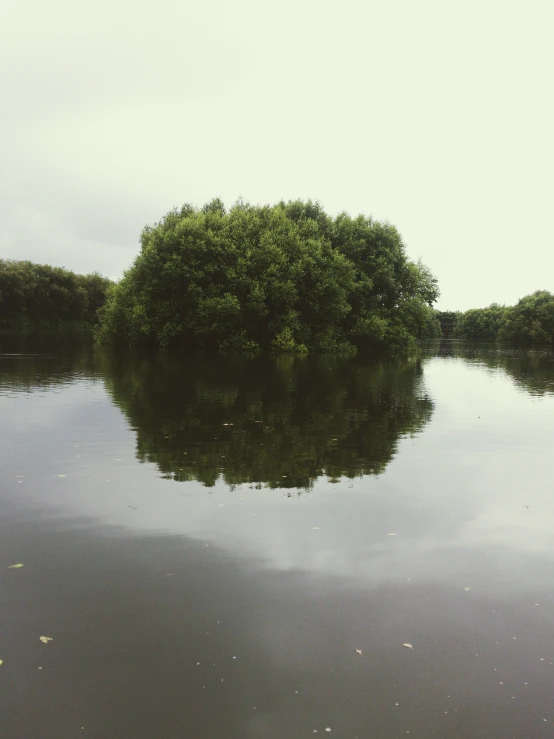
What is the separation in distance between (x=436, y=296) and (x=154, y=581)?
78.0 metres

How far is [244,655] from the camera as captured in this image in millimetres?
4930

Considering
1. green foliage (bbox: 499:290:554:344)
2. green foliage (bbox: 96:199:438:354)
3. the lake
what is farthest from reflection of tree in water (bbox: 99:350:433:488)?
green foliage (bbox: 499:290:554:344)

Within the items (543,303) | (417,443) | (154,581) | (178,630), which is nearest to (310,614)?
(178,630)

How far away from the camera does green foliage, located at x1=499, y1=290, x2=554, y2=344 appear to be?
141m

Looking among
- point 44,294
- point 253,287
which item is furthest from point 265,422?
point 44,294

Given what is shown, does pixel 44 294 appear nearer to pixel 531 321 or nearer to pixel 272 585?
pixel 531 321

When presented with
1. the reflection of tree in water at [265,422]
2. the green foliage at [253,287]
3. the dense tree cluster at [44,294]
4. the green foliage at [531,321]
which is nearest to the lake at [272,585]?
the reflection of tree in water at [265,422]

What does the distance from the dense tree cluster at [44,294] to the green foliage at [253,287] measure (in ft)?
209

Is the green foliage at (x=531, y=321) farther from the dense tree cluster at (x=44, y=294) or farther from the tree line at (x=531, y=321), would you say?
the dense tree cluster at (x=44, y=294)

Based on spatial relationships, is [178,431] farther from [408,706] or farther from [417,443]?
[408,706]

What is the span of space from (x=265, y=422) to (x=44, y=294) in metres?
123

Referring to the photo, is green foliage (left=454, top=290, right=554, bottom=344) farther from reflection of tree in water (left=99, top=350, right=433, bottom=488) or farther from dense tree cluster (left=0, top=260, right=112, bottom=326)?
reflection of tree in water (left=99, top=350, right=433, bottom=488)

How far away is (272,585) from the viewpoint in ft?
20.8

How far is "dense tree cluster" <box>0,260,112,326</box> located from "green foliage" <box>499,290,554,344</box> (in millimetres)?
107957
